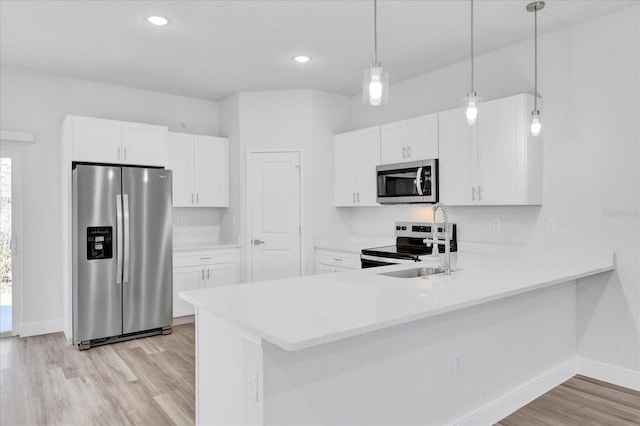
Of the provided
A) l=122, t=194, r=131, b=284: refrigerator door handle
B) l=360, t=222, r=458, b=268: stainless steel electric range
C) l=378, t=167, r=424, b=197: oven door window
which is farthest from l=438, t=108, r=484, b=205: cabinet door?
l=122, t=194, r=131, b=284: refrigerator door handle

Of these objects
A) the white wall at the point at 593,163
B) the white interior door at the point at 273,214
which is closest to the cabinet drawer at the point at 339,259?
the white interior door at the point at 273,214

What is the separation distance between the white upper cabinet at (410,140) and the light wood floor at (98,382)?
8.86 feet

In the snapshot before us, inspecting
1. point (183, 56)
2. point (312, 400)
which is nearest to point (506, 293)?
point (312, 400)

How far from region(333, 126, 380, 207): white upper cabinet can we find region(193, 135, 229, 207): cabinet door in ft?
4.46

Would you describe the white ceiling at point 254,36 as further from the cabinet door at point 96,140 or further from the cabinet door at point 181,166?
the cabinet door at point 181,166

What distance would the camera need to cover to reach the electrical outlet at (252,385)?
1673 mm

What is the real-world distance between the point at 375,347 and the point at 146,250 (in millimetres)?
3085

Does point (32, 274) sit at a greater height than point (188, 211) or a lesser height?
lesser

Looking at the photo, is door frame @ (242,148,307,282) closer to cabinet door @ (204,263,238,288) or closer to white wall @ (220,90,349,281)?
white wall @ (220,90,349,281)

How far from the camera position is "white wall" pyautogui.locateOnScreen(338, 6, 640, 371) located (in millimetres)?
3049

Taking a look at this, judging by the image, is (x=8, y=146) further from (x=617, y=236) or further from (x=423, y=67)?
(x=617, y=236)

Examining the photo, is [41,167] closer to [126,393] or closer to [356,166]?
[126,393]

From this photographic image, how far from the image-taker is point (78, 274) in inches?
157

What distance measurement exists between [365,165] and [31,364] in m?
3.58
